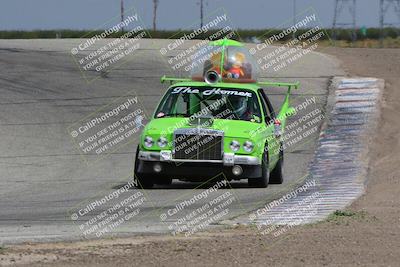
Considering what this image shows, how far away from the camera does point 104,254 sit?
910 centimetres

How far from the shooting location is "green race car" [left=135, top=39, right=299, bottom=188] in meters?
15.4

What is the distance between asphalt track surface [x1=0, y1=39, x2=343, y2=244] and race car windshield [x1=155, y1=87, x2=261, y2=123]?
110 centimetres

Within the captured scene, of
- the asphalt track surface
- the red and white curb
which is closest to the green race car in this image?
the asphalt track surface

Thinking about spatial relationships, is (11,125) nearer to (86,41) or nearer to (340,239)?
(340,239)

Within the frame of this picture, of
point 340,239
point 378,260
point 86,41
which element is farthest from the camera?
point 86,41

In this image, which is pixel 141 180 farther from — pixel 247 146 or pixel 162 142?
pixel 247 146

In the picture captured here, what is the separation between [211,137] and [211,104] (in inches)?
40.1

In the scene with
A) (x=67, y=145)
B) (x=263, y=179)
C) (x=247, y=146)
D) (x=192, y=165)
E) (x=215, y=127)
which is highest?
(x=215, y=127)

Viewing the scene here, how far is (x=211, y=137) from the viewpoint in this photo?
609 inches

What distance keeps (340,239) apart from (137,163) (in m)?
6.22

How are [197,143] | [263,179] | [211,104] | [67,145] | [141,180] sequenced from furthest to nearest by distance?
[67,145]
[211,104]
[263,179]
[141,180]
[197,143]

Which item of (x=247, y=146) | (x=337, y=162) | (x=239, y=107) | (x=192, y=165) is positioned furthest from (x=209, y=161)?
(x=337, y=162)

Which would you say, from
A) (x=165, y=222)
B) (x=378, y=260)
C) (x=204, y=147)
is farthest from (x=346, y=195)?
(x=378, y=260)

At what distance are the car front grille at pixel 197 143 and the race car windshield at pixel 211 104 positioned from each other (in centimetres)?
78
